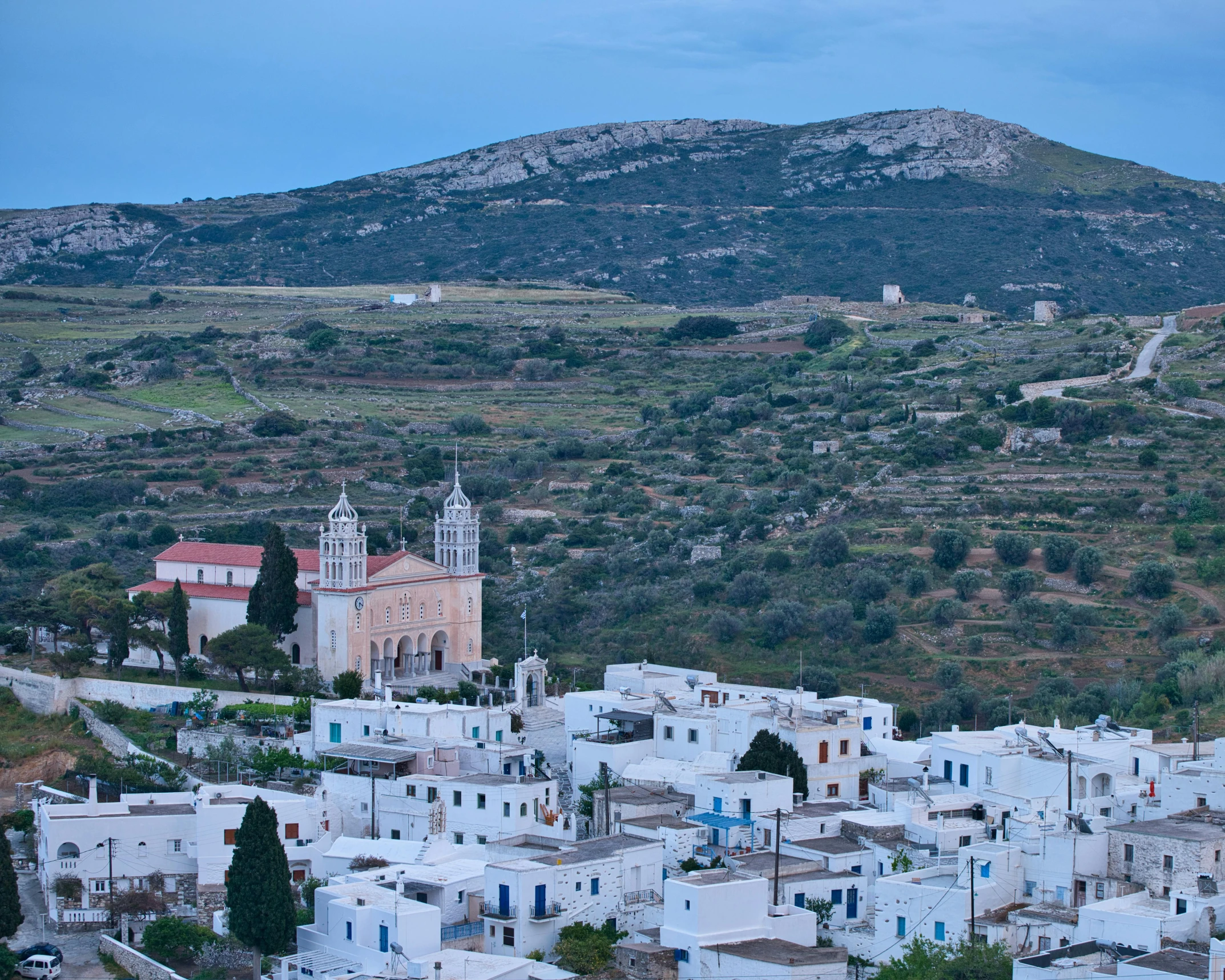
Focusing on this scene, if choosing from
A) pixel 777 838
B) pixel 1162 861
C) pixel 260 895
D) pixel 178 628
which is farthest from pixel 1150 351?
pixel 260 895

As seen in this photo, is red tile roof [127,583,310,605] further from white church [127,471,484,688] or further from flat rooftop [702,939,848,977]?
flat rooftop [702,939,848,977]

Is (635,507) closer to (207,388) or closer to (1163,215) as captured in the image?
(207,388)

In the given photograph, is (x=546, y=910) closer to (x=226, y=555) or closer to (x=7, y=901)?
(x=7, y=901)

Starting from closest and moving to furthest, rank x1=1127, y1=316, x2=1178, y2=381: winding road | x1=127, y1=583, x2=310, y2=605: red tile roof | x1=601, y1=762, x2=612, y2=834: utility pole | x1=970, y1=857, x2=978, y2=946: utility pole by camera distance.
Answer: x1=970, y1=857, x2=978, y2=946: utility pole → x1=601, y1=762, x2=612, y2=834: utility pole → x1=127, y1=583, x2=310, y2=605: red tile roof → x1=1127, y1=316, x2=1178, y2=381: winding road

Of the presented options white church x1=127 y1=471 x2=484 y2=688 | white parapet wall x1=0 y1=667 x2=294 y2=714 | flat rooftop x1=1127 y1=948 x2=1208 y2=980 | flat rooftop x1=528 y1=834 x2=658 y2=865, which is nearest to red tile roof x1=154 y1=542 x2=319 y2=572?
white church x1=127 y1=471 x2=484 y2=688

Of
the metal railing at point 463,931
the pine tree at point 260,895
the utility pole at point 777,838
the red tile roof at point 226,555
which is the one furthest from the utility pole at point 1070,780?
the red tile roof at point 226,555

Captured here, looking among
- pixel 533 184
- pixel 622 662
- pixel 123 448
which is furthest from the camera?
pixel 533 184

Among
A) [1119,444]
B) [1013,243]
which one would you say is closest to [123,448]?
[1119,444]
